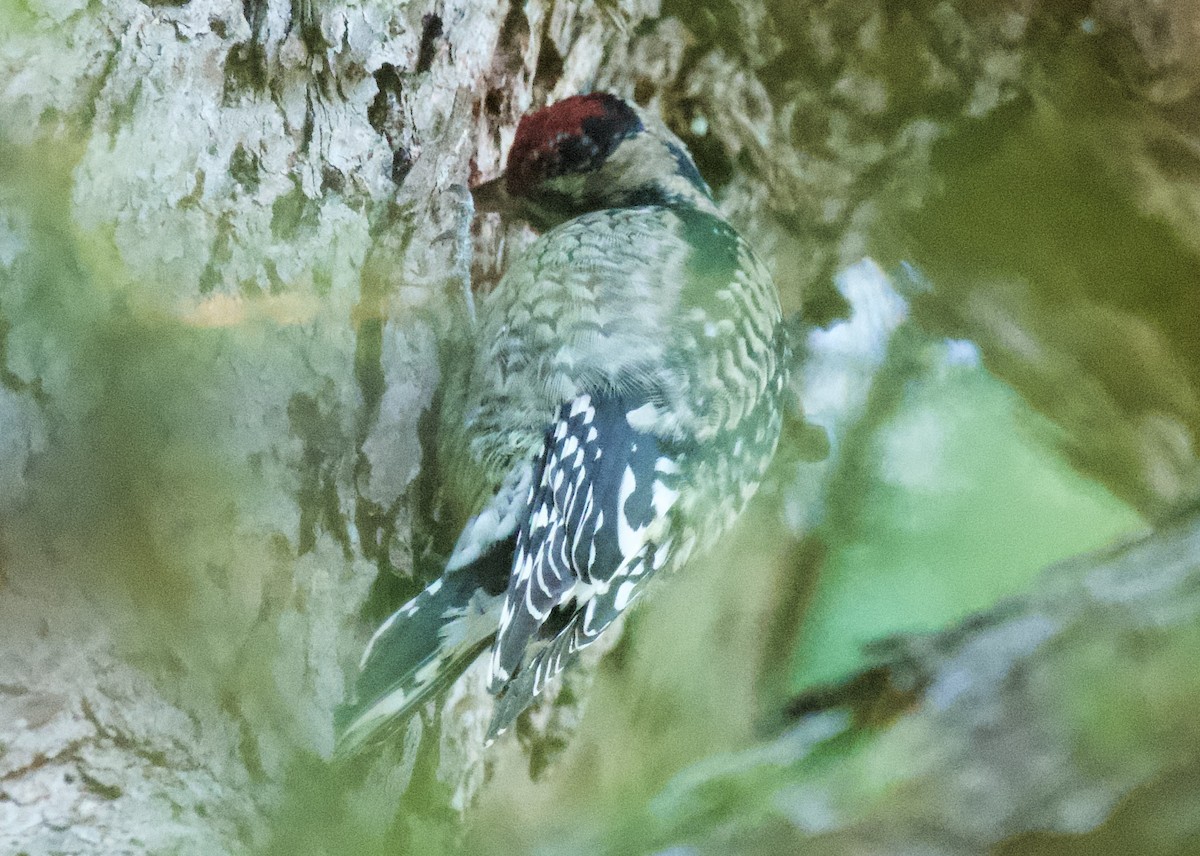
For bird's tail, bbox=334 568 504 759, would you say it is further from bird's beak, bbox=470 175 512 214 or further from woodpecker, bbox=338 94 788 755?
bird's beak, bbox=470 175 512 214

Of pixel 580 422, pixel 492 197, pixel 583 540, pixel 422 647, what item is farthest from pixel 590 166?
pixel 422 647

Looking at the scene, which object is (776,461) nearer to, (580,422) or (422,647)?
(580,422)

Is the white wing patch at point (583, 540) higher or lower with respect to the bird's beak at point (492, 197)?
lower

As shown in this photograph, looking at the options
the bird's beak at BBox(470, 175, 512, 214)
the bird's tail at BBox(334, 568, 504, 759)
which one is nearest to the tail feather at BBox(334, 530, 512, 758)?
the bird's tail at BBox(334, 568, 504, 759)

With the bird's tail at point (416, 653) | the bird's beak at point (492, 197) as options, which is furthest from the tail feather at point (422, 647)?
the bird's beak at point (492, 197)

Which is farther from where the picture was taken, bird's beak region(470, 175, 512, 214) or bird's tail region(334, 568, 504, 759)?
bird's beak region(470, 175, 512, 214)

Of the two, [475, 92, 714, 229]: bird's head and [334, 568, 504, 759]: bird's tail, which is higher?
[475, 92, 714, 229]: bird's head

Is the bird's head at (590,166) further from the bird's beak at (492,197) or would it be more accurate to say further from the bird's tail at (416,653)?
the bird's tail at (416,653)
